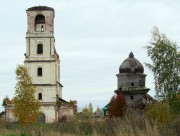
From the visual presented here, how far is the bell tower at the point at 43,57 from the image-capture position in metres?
58.2

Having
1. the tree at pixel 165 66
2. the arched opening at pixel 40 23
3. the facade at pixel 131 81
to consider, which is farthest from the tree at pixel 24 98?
the facade at pixel 131 81

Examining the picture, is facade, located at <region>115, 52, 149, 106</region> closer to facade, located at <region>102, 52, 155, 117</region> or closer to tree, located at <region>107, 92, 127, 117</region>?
facade, located at <region>102, 52, 155, 117</region>

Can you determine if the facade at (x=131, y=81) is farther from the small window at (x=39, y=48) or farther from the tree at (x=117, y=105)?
the small window at (x=39, y=48)

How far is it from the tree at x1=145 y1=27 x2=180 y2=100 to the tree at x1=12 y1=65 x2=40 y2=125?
9.44 metres

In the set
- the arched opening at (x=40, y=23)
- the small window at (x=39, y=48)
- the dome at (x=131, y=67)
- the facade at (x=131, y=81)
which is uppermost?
the arched opening at (x=40, y=23)

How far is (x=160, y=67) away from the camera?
3688cm

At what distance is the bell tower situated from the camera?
58.2 m

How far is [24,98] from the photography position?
38.4 meters

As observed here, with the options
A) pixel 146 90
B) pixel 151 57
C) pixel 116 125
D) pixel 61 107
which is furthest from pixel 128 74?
pixel 116 125

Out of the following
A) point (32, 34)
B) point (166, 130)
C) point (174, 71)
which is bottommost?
point (166, 130)

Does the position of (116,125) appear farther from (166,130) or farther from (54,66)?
(54,66)

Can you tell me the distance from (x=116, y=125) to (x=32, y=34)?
45.5 m

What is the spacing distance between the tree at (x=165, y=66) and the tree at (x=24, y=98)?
944 cm

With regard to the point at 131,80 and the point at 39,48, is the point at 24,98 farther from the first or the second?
the point at 131,80
